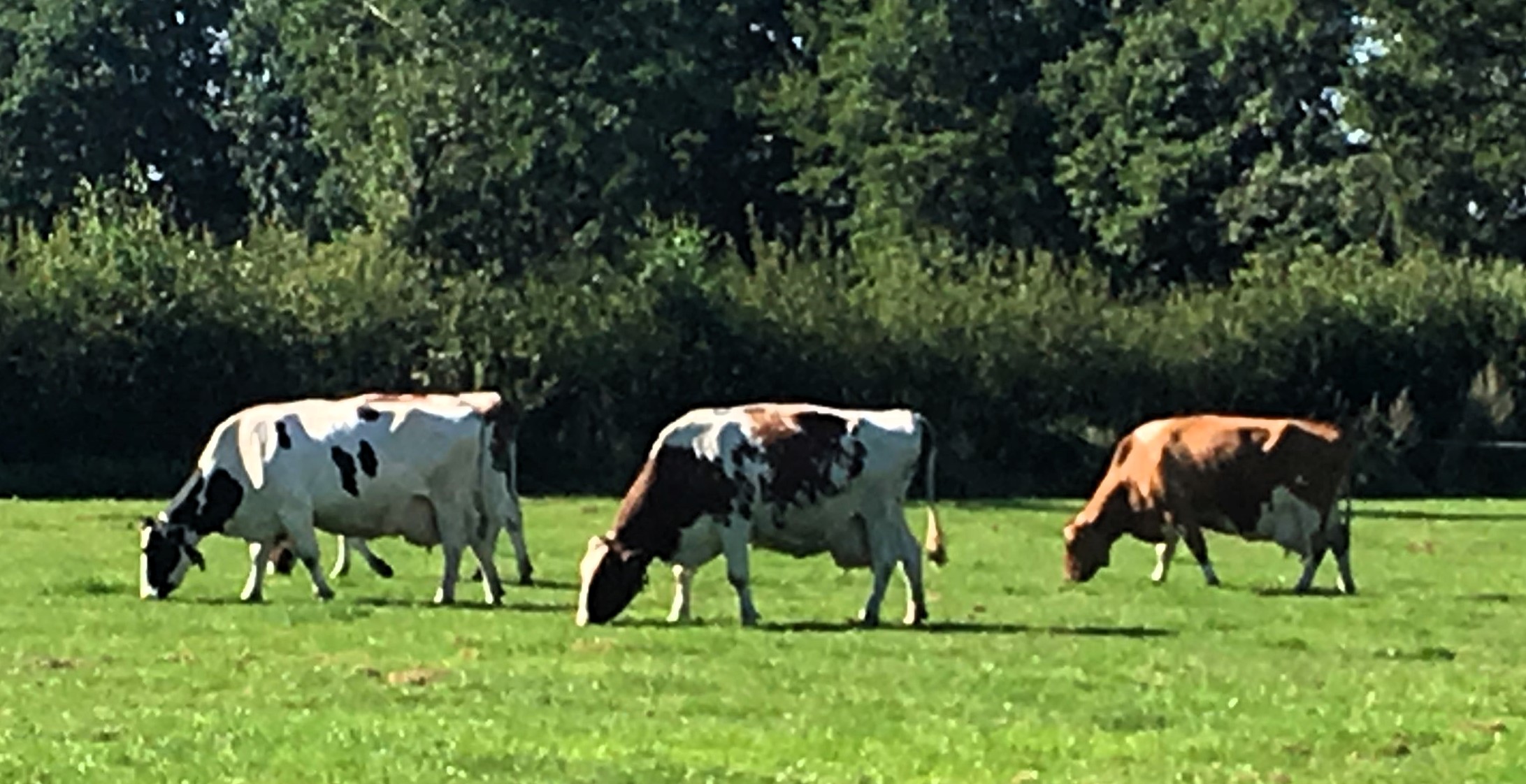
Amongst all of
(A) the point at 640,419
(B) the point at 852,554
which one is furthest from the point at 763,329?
(B) the point at 852,554

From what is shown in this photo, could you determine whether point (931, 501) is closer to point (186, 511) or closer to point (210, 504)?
point (210, 504)

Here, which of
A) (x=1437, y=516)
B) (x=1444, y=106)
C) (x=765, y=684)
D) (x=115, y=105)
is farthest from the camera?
(x=115, y=105)

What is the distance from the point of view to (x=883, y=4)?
8088cm

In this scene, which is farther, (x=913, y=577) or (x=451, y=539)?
(x=451, y=539)

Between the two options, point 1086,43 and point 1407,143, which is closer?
point 1407,143

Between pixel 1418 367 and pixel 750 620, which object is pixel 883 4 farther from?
pixel 750 620

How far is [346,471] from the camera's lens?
27.1 metres

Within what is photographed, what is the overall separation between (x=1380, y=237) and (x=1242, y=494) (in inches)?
1750

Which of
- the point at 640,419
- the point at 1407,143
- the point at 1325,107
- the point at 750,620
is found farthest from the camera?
the point at 1325,107

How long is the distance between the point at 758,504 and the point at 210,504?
19.2 ft

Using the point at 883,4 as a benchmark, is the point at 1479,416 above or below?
below

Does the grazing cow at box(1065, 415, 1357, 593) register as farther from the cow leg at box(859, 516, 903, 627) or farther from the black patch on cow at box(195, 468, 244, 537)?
the black patch on cow at box(195, 468, 244, 537)

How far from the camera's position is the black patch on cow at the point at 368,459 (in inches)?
1069

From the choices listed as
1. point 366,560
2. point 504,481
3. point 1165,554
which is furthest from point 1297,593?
point 366,560
